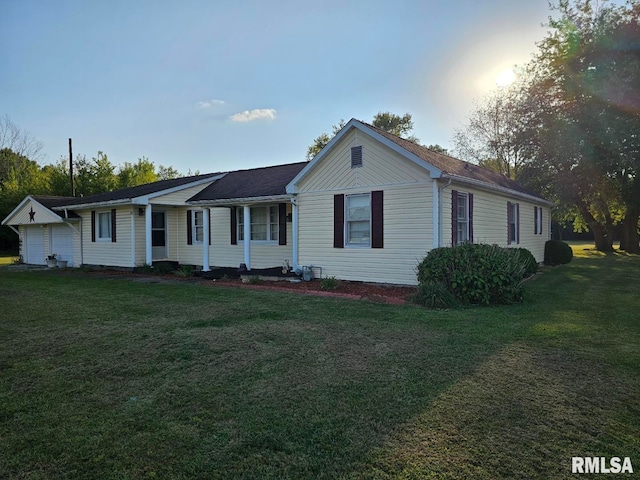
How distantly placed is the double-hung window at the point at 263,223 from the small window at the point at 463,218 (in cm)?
616

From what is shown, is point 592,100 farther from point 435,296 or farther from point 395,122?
point 395,122

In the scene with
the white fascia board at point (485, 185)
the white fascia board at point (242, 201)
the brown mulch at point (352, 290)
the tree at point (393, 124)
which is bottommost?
the brown mulch at point (352, 290)

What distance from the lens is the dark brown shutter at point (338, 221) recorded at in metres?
12.2

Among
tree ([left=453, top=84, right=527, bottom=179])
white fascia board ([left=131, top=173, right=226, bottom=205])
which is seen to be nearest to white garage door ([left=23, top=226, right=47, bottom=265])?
white fascia board ([left=131, top=173, right=226, bottom=205])

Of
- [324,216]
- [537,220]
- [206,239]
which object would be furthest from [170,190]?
[537,220]

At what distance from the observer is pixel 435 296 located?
338 inches

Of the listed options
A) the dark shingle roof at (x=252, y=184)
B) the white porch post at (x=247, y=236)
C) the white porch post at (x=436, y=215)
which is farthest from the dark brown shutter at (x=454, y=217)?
the white porch post at (x=247, y=236)

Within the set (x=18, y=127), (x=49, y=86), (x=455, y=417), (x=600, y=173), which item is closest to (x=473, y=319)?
(x=455, y=417)

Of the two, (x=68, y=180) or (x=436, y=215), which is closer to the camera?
(x=436, y=215)

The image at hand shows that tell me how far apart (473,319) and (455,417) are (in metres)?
4.09

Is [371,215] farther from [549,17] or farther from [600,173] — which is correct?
[549,17]

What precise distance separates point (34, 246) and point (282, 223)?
53.9 feet

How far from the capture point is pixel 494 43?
1312cm

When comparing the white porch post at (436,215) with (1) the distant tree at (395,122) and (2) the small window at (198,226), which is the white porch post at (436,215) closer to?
(2) the small window at (198,226)
